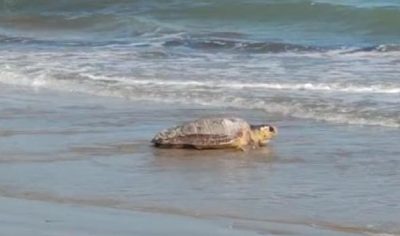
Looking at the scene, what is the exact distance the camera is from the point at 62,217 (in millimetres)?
5777

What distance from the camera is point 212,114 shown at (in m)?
9.34

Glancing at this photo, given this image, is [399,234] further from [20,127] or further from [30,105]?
[30,105]

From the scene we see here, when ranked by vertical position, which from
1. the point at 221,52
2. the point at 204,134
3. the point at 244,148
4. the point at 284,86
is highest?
the point at 204,134

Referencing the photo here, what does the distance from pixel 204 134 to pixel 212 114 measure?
169cm

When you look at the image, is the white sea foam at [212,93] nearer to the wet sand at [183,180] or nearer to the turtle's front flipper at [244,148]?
the wet sand at [183,180]

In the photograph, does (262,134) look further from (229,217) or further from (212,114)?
(229,217)

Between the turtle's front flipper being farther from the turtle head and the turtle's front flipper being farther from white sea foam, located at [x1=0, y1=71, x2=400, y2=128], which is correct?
white sea foam, located at [x1=0, y1=71, x2=400, y2=128]

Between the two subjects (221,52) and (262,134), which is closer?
(262,134)

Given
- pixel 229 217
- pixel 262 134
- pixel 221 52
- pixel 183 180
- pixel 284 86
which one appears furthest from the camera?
pixel 221 52

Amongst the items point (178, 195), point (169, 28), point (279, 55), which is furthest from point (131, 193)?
point (169, 28)

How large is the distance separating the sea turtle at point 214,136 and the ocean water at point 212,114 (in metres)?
0.07

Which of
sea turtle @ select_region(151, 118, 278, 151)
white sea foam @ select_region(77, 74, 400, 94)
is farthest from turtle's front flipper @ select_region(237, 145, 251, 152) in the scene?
white sea foam @ select_region(77, 74, 400, 94)

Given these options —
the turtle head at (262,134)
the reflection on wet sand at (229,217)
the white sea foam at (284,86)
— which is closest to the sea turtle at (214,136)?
the turtle head at (262,134)

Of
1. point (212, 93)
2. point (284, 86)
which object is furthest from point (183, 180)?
point (284, 86)
